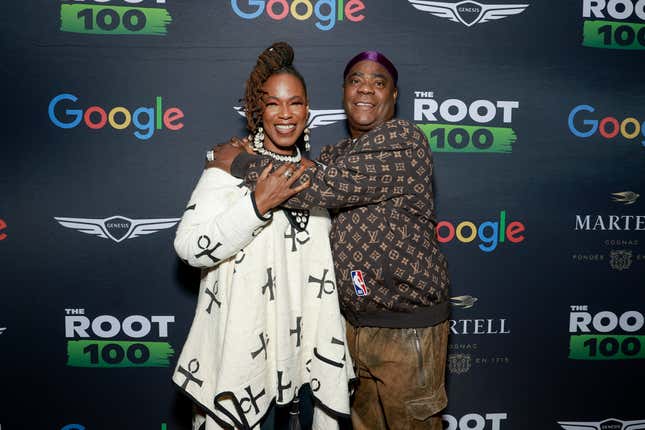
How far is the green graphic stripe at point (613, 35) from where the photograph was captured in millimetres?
2262

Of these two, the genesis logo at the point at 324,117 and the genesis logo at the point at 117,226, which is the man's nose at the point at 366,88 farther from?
the genesis logo at the point at 117,226

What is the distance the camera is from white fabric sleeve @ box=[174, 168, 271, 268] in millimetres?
1418

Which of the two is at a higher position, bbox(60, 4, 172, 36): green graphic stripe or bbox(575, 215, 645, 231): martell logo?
bbox(60, 4, 172, 36): green graphic stripe

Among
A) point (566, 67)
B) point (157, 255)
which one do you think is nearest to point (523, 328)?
point (566, 67)

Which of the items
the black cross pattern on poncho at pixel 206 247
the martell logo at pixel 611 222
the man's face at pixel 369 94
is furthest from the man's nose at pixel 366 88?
the martell logo at pixel 611 222

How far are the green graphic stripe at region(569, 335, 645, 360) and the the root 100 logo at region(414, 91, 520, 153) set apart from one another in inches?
38.7

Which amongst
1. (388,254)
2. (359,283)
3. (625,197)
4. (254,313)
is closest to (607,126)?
(625,197)

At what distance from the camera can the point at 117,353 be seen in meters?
2.26

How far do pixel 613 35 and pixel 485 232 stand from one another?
3.43 feet

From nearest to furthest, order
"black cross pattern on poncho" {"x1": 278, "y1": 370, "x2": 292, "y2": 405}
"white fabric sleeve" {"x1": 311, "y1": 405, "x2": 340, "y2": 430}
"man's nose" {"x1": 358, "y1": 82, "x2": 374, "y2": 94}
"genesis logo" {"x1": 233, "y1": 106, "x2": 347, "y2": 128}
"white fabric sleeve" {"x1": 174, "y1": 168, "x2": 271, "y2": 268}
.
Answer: "white fabric sleeve" {"x1": 174, "y1": 168, "x2": 271, "y2": 268}
"black cross pattern on poncho" {"x1": 278, "y1": 370, "x2": 292, "y2": 405}
"white fabric sleeve" {"x1": 311, "y1": 405, "x2": 340, "y2": 430}
"man's nose" {"x1": 358, "y1": 82, "x2": 374, "y2": 94}
"genesis logo" {"x1": 233, "y1": 106, "x2": 347, "y2": 128}

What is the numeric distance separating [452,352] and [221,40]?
1725mm

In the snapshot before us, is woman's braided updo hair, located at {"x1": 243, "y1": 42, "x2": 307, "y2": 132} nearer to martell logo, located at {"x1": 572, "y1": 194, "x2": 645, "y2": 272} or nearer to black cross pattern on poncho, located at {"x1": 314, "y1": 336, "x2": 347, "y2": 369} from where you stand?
black cross pattern on poncho, located at {"x1": 314, "y1": 336, "x2": 347, "y2": 369}

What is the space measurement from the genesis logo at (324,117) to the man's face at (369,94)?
1.32ft

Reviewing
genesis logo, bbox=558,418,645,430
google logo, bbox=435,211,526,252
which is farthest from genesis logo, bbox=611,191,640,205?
genesis logo, bbox=558,418,645,430
